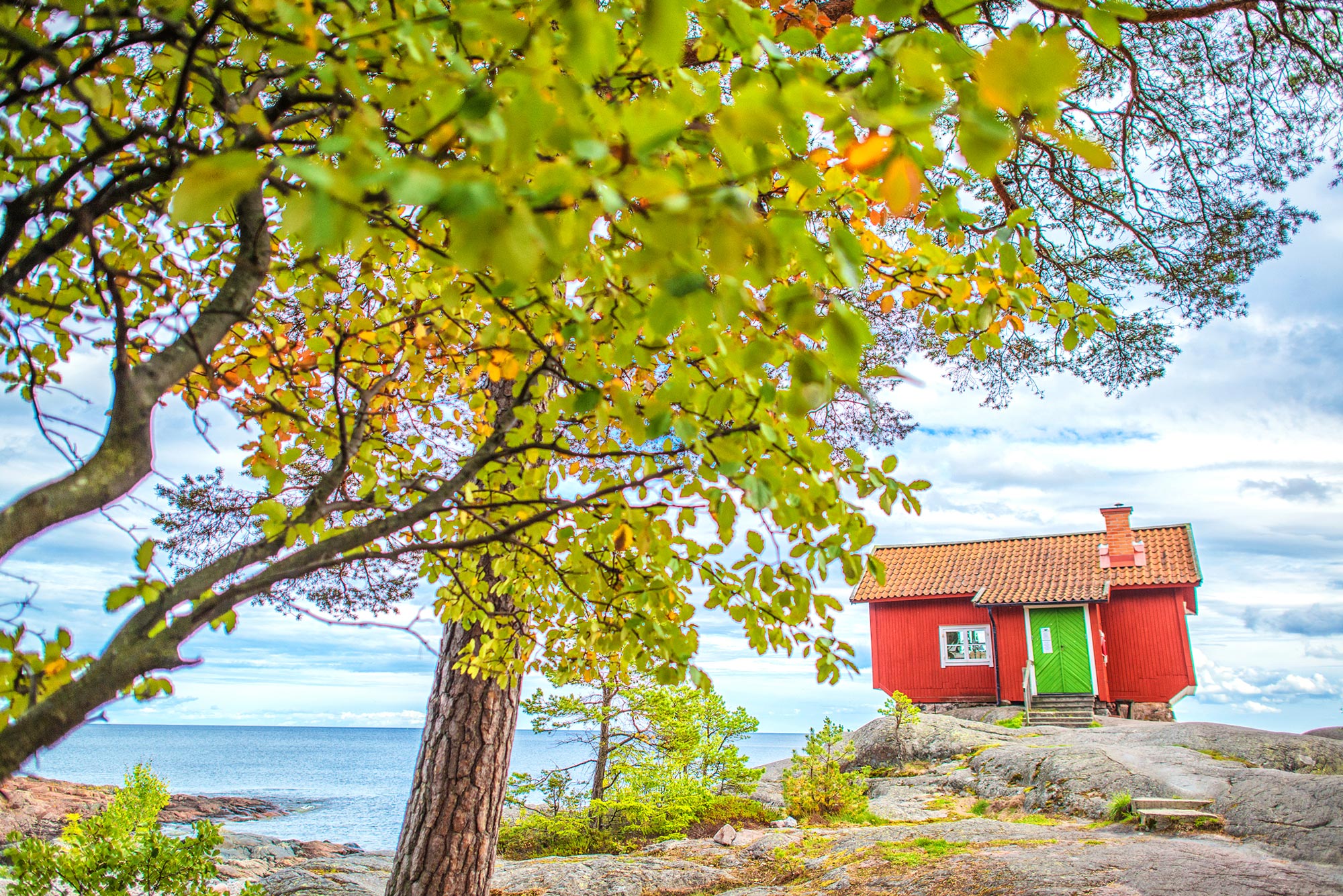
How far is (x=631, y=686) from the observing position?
9.34 metres

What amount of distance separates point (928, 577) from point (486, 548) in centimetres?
1890

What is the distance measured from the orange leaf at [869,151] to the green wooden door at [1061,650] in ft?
64.0

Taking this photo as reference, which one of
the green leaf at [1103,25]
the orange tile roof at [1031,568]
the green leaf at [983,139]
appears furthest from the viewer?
the orange tile roof at [1031,568]

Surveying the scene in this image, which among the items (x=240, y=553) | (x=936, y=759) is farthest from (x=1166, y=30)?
(x=936, y=759)

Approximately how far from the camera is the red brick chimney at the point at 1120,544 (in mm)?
18469

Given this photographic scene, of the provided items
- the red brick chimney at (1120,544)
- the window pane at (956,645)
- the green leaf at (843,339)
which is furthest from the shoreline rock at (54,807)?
the red brick chimney at (1120,544)

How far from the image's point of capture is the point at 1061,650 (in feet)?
57.4

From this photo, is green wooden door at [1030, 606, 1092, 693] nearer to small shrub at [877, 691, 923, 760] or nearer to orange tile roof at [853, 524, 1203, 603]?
orange tile roof at [853, 524, 1203, 603]

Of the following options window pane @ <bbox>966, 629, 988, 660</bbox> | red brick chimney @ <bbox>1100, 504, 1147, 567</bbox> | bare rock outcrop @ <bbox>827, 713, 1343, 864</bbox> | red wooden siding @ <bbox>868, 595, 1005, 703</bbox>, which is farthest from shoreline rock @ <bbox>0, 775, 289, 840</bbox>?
red brick chimney @ <bbox>1100, 504, 1147, 567</bbox>

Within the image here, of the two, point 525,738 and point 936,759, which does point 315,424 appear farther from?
point 525,738

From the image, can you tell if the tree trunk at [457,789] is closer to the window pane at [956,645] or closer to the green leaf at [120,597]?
the green leaf at [120,597]

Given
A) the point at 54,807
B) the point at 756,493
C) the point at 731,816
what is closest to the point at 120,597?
the point at 756,493

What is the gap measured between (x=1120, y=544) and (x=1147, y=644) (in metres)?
2.52

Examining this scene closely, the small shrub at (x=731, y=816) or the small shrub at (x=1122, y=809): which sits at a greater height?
the small shrub at (x=1122, y=809)
